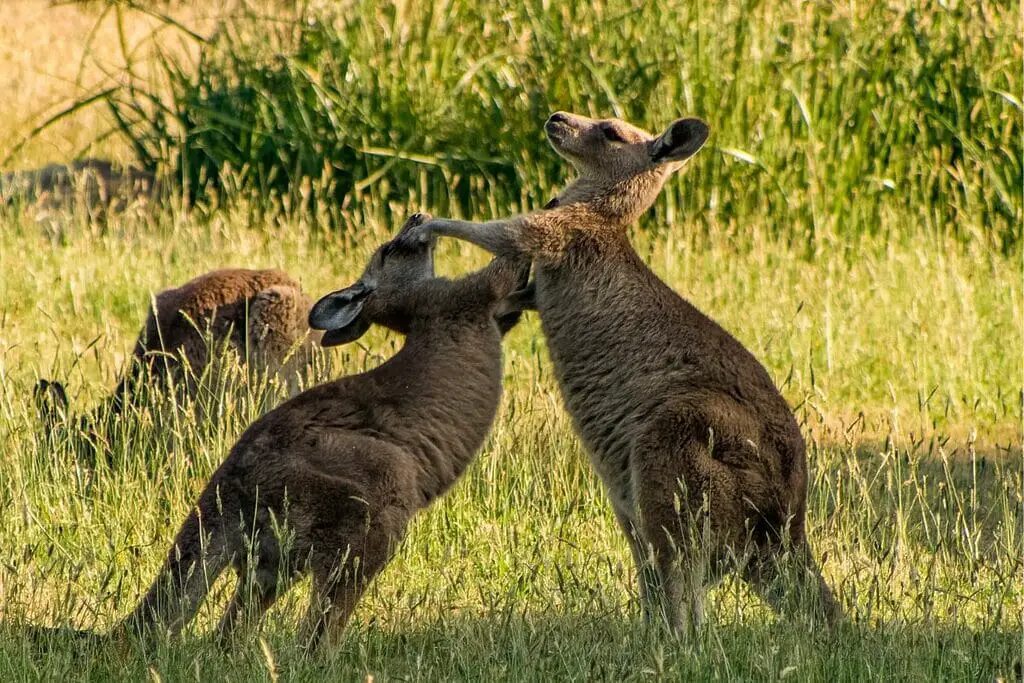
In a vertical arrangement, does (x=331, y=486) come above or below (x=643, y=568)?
above

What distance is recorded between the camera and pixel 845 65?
1130 centimetres

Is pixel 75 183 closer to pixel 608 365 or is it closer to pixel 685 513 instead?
pixel 608 365

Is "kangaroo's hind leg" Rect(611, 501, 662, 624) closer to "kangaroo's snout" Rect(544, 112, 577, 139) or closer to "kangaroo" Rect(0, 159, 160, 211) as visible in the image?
"kangaroo's snout" Rect(544, 112, 577, 139)

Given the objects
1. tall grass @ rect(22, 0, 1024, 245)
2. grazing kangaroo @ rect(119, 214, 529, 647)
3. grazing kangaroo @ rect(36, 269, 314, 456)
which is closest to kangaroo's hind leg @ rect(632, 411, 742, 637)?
grazing kangaroo @ rect(119, 214, 529, 647)

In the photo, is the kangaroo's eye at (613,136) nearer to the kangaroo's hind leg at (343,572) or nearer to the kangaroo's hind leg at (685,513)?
the kangaroo's hind leg at (685,513)

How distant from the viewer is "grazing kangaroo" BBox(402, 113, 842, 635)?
509 cm

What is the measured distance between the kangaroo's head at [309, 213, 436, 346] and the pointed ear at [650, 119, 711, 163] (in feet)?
3.44

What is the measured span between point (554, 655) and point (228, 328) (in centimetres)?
347

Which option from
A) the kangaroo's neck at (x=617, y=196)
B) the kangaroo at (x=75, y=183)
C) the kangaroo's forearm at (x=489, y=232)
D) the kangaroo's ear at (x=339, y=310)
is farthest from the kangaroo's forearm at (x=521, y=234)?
the kangaroo at (x=75, y=183)

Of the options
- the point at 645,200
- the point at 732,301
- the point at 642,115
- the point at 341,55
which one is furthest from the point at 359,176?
the point at 645,200

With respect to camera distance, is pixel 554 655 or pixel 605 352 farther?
pixel 605 352

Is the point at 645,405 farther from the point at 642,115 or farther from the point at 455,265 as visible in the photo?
the point at 642,115

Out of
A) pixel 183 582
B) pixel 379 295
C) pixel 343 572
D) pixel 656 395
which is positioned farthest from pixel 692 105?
pixel 183 582

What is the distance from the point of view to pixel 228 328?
783 cm
